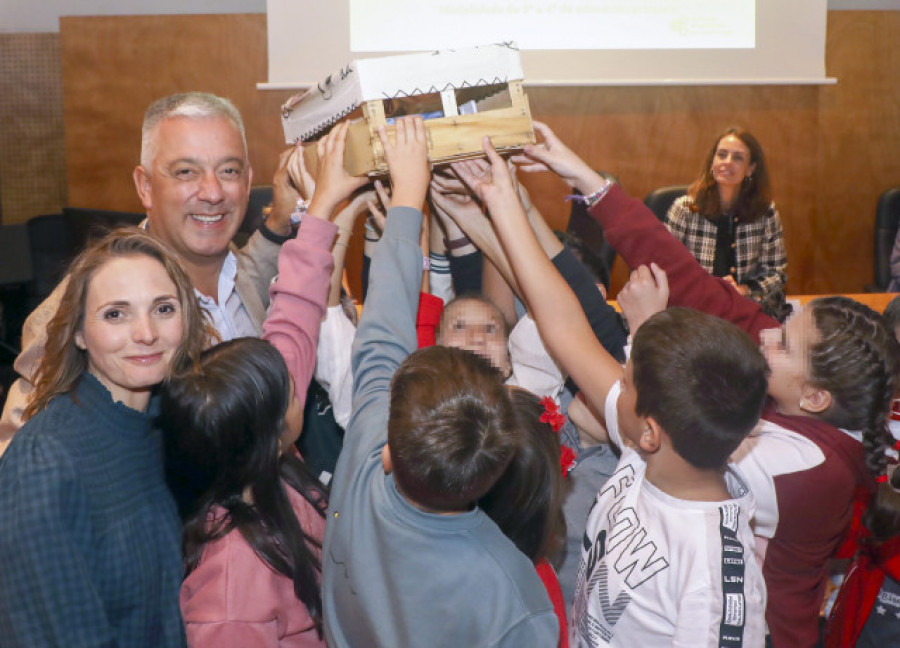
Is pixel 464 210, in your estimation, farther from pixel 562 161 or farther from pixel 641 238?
pixel 641 238

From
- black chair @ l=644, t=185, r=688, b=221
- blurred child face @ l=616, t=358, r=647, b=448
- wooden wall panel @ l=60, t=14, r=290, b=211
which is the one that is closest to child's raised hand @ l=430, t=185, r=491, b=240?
blurred child face @ l=616, t=358, r=647, b=448

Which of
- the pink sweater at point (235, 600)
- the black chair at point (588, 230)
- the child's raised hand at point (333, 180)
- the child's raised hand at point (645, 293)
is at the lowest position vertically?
the pink sweater at point (235, 600)

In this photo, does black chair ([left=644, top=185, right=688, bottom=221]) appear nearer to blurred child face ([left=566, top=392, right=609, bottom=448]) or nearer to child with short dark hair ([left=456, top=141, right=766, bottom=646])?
blurred child face ([left=566, top=392, right=609, bottom=448])

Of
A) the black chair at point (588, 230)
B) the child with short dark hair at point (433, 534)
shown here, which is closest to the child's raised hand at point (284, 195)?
the child with short dark hair at point (433, 534)

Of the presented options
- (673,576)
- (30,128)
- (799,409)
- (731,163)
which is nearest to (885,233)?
(731,163)

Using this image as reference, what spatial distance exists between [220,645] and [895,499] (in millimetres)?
1354

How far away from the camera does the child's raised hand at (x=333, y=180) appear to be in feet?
5.27

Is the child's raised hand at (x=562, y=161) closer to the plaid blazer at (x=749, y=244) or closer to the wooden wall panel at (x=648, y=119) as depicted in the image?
the plaid blazer at (x=749, y=244)

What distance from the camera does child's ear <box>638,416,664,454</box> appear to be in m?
1.33

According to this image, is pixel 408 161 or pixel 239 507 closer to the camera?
pixel 239 507

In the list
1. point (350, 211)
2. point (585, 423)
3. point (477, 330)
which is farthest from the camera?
point (477, 330)

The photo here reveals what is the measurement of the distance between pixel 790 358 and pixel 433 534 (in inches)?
33.9

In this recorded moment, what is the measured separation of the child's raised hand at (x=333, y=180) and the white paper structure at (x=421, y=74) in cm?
6

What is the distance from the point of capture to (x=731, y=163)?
411 centimetres
